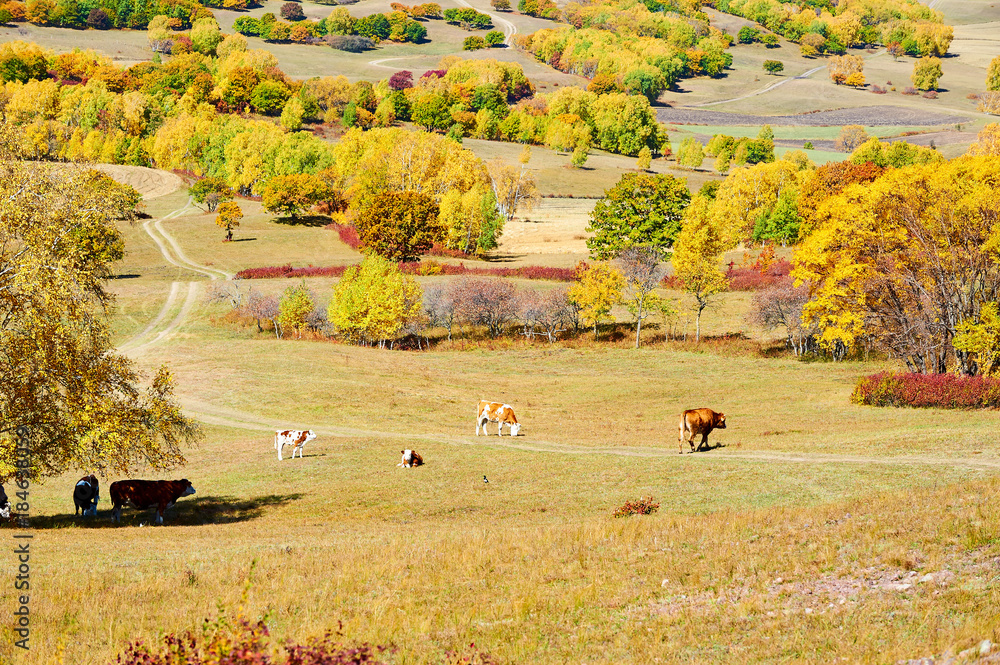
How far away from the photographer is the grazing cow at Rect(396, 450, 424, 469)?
36.8 m

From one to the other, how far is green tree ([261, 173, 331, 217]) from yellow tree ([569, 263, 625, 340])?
2878 inches

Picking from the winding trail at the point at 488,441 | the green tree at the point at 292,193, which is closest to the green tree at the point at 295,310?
the winding trail at the point at 488,441

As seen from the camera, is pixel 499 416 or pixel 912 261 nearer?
pixel 499 416

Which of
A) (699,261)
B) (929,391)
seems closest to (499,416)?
(929,391)

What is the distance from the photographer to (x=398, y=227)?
112 meters

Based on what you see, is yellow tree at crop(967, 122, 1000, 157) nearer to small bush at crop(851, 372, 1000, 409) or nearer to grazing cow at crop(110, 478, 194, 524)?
small bush at crop(851, 372, 1000, 409)

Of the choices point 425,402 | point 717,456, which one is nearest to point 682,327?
point 425,402

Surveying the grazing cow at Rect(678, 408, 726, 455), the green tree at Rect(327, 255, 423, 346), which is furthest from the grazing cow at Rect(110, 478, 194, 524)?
the green tree at Rect(327, 255, 423, 346)

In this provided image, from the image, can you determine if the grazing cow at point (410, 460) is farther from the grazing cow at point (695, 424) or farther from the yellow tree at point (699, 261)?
the yellow tree at point (699, 261)

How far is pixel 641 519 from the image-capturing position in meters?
23.1

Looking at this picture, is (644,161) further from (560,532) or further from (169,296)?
(560,532)

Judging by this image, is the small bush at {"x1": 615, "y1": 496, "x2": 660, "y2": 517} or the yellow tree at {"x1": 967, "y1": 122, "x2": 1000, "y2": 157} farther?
the yellow tree at {"x1": 967, "y1": 122, "x2": 1000, "y2": 157}

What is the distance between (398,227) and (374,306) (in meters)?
34.1

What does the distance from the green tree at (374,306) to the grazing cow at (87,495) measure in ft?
164
